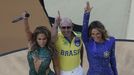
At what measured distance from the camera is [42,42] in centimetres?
238

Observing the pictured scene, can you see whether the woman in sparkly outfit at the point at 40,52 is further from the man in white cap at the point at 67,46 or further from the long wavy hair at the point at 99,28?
the long wavy hair at the point at 99,28

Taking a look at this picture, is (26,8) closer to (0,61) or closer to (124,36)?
(0,61)

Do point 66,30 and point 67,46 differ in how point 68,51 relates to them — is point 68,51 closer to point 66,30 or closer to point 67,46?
point 67,46

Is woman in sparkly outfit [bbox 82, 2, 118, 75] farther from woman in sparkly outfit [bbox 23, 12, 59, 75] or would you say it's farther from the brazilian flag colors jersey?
woman in sparkly outfit [bbox 23, 12, 59, 75]

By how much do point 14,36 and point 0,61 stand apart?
1.77 feet

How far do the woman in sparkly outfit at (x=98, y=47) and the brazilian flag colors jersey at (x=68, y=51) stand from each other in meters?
0.06

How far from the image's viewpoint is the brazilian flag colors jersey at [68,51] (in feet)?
7.89

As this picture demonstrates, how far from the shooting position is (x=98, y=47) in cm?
239

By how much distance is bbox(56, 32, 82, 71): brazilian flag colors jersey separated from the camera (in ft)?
7.89

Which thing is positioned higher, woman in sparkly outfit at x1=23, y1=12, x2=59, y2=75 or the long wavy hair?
the long wavy hair

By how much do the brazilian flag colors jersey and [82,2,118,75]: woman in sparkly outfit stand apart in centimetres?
6

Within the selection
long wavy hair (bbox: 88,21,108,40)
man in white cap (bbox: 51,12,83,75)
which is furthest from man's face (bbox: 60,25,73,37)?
long wavy hair (bbox: 88,21,108,40)

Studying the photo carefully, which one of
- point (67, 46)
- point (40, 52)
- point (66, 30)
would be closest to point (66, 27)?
point (66, 30)

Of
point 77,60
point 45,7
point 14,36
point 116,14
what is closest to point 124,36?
point 116,14
